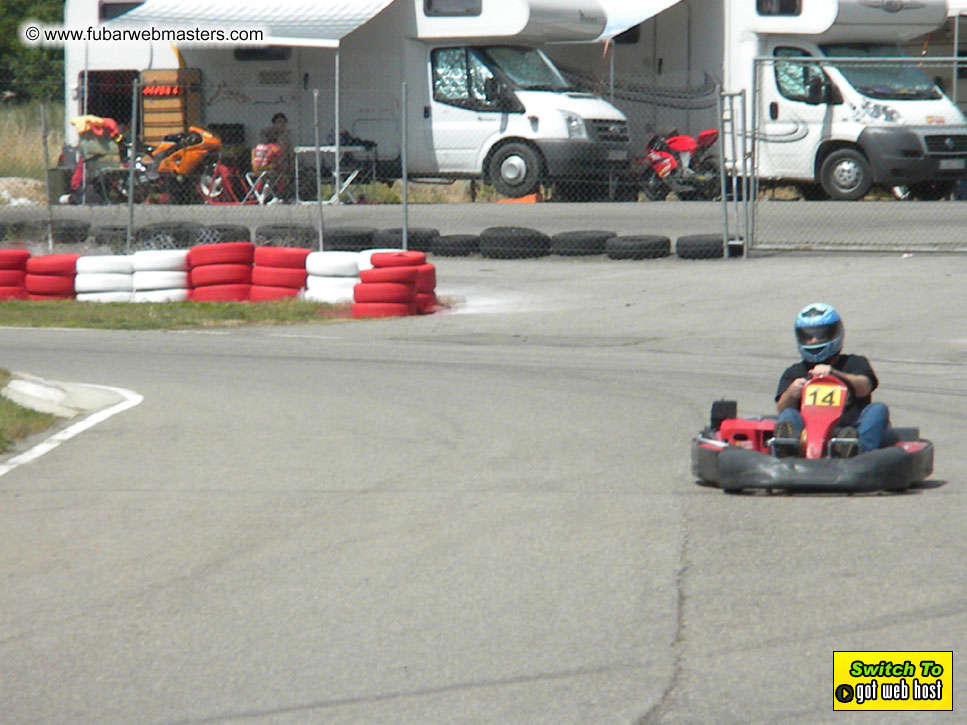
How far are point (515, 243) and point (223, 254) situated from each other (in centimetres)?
404

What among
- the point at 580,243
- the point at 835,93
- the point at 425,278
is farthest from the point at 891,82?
the point at 425,278

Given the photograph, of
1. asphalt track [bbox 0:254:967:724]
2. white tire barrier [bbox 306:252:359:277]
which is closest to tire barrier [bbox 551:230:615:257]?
white tire barrier [bbox 306:252:359:277]

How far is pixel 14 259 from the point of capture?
1697 cm

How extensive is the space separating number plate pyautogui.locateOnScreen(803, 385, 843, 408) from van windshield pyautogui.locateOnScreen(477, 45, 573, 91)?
15.1m

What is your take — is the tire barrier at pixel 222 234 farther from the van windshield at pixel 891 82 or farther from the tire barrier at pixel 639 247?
the van windshield at pixel 891 82

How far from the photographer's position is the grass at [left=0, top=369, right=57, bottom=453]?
29.0 feet

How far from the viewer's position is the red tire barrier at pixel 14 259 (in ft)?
55.6

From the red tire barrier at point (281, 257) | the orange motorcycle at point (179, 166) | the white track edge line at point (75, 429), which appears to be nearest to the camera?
the white track edge line at point (75, 429)

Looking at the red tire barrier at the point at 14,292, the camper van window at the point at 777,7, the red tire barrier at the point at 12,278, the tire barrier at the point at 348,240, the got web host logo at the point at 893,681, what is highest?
the camper van window at the point at 777,7

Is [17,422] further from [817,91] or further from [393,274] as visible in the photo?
[817,91]

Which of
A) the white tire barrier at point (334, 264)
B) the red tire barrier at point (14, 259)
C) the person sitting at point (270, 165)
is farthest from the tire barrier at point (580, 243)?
the red tire barrier at point (14, 259)

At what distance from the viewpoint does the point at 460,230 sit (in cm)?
2094

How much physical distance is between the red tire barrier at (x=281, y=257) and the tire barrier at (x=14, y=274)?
257 cm

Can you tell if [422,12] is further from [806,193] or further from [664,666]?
[664,666]
